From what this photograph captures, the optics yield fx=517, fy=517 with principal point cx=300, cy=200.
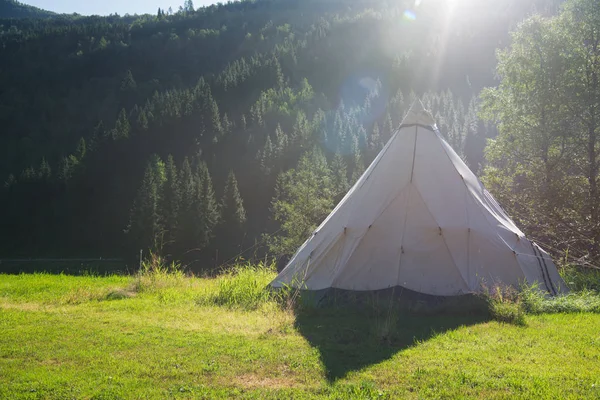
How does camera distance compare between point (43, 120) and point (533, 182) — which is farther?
point (43, 120)

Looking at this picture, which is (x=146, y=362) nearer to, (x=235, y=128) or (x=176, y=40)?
(x=235, y=128)

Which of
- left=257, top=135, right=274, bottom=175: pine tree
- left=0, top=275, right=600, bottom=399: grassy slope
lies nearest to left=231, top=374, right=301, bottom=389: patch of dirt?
left=0, top=275, right=600, bottom=399: grassy slope

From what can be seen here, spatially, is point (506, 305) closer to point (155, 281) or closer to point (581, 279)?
point (581, 279)

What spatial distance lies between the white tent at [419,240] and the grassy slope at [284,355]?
1.01 m

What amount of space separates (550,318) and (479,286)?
1.30 metres

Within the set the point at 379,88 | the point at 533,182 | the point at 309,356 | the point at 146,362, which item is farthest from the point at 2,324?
the point at 379,88

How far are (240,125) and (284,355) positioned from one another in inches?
3277

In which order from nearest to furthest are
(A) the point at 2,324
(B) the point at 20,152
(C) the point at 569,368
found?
(C) the point at 569,368
(A) the point at 2,324
(B) the point at 20,152

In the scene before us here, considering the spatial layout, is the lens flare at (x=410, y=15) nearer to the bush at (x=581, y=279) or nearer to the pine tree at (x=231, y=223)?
the pine tree at (x=231, y=223)

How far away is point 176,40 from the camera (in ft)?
525

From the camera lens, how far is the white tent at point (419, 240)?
8.93 m

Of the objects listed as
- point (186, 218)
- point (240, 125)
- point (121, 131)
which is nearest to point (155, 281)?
point (186, 218)

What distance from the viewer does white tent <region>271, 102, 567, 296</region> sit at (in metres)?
8.93

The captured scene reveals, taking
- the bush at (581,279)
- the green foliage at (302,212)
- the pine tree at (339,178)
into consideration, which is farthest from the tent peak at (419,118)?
the pine tree at (339,178)
